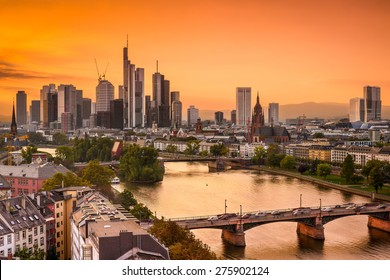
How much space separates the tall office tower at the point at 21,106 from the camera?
4.04 metres

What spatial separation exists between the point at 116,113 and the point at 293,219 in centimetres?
250

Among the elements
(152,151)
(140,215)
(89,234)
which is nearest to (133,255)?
(89,234)

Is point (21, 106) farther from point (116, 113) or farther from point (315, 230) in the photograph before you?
point (315, 230)

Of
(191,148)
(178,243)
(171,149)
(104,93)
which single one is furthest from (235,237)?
(171,149)

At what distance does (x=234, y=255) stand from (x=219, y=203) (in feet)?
10.1

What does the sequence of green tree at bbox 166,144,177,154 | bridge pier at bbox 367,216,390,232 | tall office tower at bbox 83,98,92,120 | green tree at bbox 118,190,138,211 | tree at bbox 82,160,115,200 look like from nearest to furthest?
tall office tower at bbox 83,98,92,120 → green tree at bbox 118,190,138,211 → bridge pier at bbox 367,216,390,232 → tree at bbox 82,160,115,200 → green tree at bbox 166,144,177,154

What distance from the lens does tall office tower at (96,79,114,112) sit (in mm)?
4477

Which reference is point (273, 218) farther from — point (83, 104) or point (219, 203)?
point (83, 104)

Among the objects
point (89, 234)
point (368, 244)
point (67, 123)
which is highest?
point (67, 123)

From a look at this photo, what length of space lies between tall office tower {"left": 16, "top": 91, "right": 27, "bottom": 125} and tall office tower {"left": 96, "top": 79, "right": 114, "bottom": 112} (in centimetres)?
52

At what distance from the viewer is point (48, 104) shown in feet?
14.9

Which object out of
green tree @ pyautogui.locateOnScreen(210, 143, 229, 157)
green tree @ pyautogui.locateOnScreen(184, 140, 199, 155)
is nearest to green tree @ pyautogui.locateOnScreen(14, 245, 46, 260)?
green tree @ pyautogui.locateOnScreen(210, 143, 229, 157)

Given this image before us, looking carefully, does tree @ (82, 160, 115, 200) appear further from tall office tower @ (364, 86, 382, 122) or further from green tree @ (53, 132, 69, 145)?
tall office tower @ (364, 86, 382, 122)
